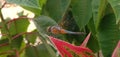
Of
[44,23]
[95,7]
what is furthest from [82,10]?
[44,23]

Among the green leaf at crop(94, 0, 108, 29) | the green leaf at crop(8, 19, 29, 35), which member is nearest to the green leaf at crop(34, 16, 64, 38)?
the green leaf at crop(94, 0, 108, 29)

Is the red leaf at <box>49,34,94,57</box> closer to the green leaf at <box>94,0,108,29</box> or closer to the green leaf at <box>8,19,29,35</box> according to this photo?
the green leaf at <box>94,0,108,29</box>

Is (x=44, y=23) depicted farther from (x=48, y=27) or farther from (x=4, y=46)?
(x=4, y=46)

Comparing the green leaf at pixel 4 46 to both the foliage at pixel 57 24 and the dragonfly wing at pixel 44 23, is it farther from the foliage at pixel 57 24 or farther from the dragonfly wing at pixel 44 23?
the dragonfly wing at pixel 44 23

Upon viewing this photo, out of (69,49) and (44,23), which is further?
(44,23)

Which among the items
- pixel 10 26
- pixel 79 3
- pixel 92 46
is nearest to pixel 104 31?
pixel 79 3

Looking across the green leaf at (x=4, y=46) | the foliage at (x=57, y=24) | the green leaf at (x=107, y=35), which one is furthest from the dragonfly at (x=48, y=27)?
the green leaf at (x=4, y=46)
